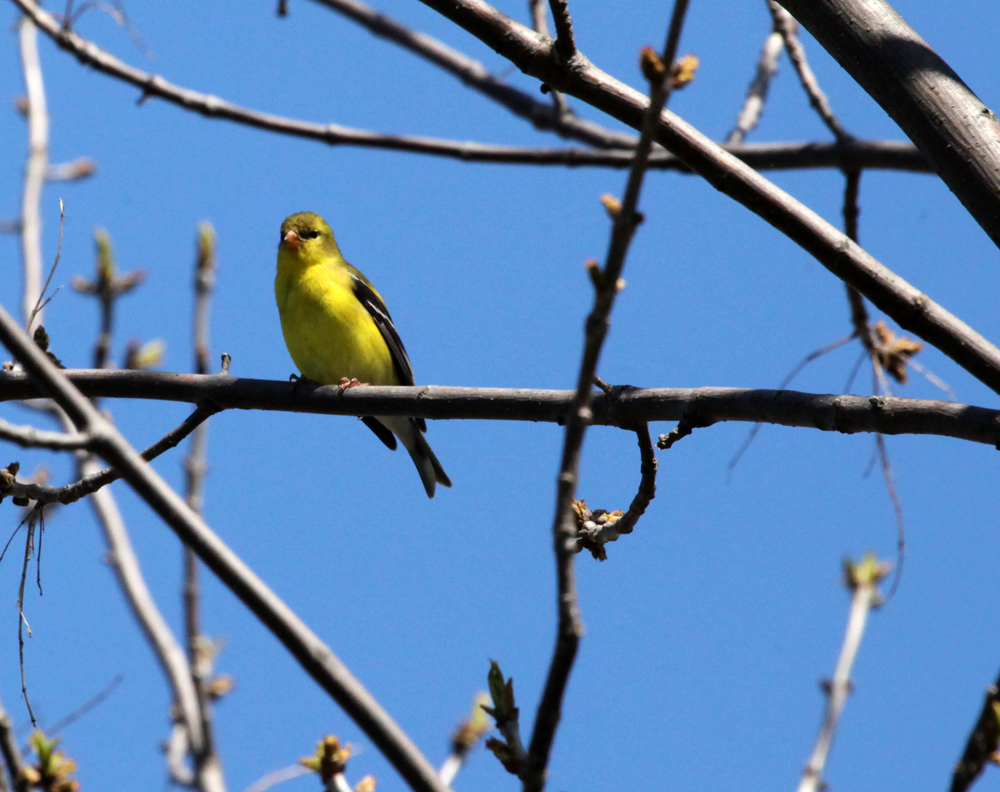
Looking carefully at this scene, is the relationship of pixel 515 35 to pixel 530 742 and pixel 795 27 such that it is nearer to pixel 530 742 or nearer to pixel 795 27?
pixel 530 742

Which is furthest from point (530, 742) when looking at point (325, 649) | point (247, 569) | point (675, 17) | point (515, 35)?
point (515, 35)

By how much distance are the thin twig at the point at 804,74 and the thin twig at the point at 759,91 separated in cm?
69

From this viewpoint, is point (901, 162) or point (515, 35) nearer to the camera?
point (515, 35)

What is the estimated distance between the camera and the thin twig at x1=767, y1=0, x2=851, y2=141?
4949 millimetres

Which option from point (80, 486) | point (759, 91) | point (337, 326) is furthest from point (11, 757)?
point (759, 91)

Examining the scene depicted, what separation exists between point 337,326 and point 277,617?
4850 mm

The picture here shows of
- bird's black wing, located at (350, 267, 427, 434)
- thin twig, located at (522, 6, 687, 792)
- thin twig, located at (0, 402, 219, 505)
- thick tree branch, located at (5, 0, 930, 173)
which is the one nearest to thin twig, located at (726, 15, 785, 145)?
thick tree branch, located at (5, 0, 930, 173)

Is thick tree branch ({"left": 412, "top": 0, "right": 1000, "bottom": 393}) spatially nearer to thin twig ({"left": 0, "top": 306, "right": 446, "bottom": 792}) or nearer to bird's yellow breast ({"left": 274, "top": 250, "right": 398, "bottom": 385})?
thin twig ({"left": 0, "top": 306, "right": 446, "bottom": 792})

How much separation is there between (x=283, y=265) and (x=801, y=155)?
3.59 meters

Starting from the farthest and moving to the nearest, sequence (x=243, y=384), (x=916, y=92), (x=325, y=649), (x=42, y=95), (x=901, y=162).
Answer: (x=42, y=95)
(x=901, y=162)
(x=243, y=384)
(x=916, y=92)
(x=325, y=649)

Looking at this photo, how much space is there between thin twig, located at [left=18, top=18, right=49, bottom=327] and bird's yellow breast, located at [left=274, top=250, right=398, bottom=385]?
1801mm

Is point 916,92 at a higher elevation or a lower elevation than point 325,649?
higher

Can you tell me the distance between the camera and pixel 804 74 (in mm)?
4969

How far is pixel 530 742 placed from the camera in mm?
1773
